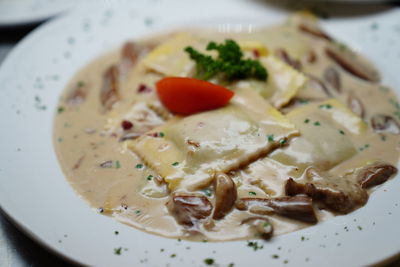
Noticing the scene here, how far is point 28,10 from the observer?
28.5 feet

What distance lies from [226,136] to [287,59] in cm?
252

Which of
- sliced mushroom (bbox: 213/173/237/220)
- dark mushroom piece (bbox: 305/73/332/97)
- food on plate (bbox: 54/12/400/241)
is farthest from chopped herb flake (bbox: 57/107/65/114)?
dark mushroom piece (bbox: 305/73/332/97)

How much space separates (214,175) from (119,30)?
419cm

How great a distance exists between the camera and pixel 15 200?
4.95m

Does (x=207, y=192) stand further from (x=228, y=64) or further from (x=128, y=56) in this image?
(x=128, y=56)

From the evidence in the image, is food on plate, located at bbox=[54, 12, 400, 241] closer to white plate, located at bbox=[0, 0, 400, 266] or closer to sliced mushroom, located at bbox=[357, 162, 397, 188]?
sliced mushroom, located at bbox=[357, 162, 397, 188]

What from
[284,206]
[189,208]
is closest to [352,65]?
[284,206]

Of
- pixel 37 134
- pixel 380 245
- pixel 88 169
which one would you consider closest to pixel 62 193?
pixel 88 169

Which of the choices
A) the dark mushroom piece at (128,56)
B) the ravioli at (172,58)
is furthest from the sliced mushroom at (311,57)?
the dark mushroom piece at (128,56)

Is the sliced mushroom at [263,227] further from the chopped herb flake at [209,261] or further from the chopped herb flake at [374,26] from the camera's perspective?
the chopped herb flake at [374,26]

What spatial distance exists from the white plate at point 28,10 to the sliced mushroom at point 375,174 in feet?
20.4

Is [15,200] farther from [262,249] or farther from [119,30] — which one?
[119,30]

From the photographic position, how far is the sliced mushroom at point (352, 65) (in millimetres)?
7328

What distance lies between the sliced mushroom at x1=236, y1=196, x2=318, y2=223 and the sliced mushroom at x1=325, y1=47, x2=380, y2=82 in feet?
10.4
